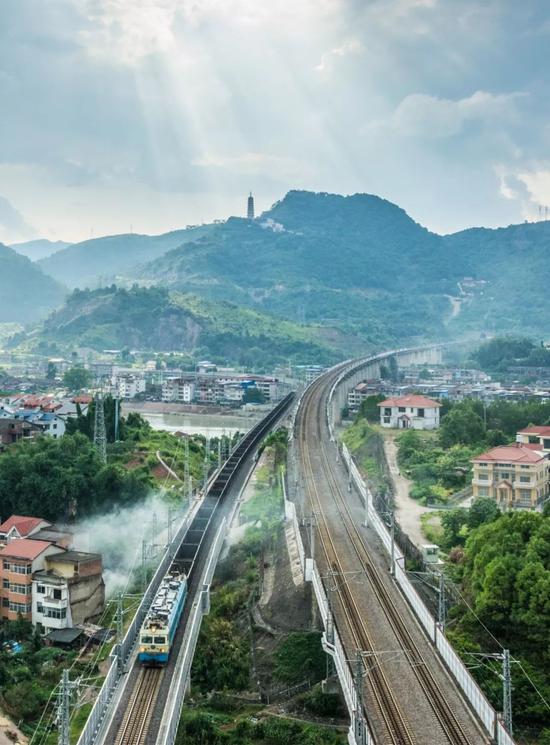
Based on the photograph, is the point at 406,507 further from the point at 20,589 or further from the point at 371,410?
the point at 371,410

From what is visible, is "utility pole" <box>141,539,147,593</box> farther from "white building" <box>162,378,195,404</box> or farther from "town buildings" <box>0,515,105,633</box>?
"white building" <box>162,378,195,404</box>

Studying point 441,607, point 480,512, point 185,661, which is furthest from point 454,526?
point 185,661

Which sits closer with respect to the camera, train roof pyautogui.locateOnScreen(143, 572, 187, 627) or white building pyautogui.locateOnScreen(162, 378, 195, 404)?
train roof pyautogui.locateOnScreen(143, 572, 187, 627)

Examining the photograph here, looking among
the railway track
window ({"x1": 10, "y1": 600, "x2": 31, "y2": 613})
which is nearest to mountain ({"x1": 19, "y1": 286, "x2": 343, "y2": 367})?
window ({"x1": 10, "y1": 600, "x2": 31, "y2": 613})

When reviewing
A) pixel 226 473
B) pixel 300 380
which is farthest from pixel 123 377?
pixel 226 473

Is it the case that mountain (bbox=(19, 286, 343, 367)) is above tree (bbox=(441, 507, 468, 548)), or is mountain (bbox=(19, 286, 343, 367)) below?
above

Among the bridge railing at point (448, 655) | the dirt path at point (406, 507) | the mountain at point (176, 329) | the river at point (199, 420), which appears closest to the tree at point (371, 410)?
the dirt path at point (406, 507)

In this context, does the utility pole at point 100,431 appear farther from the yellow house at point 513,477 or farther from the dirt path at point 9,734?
the dirt path at point 9,734

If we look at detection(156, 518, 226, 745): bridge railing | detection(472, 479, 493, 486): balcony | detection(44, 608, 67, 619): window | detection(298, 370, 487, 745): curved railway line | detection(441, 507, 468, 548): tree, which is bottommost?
detection(44, 608, 67, 619): window
